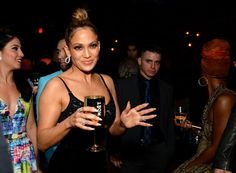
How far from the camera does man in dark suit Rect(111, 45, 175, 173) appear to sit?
4.36 meters

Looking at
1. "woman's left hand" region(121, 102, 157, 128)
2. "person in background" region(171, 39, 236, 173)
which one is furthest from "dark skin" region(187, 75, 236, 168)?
"woman's left hand" region(121, 102, 157, 128)

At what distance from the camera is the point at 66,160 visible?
9.14 feet

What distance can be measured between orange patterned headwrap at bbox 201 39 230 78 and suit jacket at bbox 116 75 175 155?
121 cm

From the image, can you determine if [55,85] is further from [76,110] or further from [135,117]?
[135,117]

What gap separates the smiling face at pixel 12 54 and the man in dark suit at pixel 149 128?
1388 millimetres

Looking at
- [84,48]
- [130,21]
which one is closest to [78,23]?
[84,48]

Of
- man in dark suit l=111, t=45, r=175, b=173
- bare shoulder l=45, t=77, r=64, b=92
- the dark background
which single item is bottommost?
man in dark suit l=111, t=45, r=175, b=173

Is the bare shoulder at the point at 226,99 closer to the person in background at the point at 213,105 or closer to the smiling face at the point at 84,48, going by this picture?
the person in background at the point at 213,105

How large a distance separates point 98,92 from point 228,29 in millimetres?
11412

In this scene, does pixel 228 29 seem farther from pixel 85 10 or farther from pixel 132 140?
pixel 85 10

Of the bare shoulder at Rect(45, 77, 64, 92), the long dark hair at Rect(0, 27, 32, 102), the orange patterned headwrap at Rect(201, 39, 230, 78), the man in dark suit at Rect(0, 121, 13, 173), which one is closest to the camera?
the man in dark suit at Rect(0, 121, 13, 173)

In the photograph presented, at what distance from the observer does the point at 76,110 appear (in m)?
2.74

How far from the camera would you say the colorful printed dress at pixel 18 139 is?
331 centimetres

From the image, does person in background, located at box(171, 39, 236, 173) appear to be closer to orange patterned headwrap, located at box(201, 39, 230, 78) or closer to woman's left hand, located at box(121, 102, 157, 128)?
orange patterned headwrap, located at box(201, 39, 230, 78)
